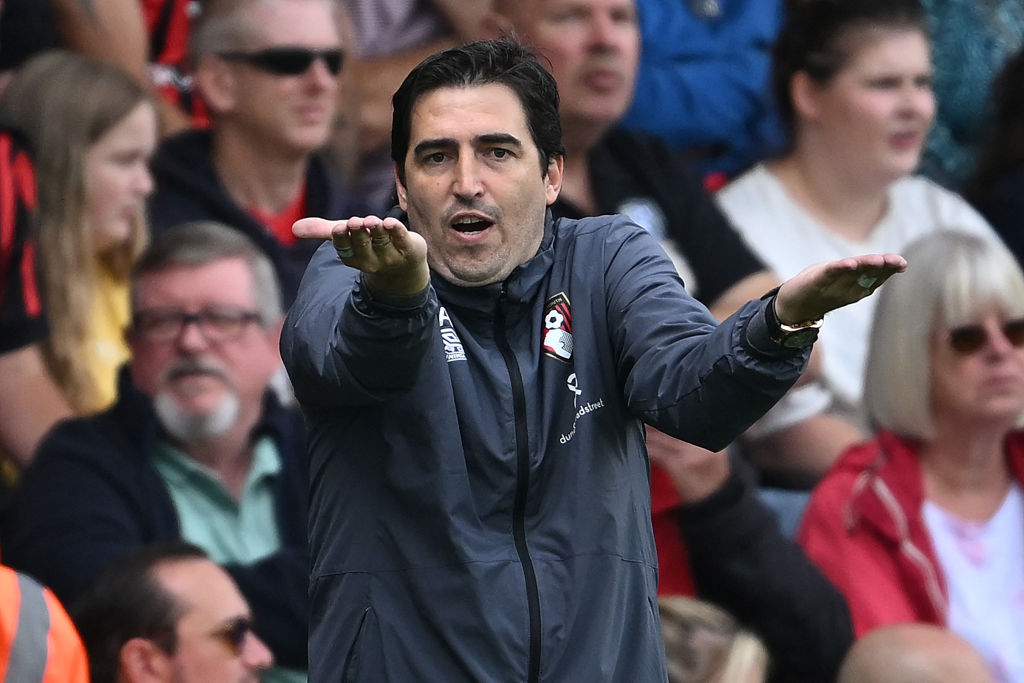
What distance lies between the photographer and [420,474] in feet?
9.00

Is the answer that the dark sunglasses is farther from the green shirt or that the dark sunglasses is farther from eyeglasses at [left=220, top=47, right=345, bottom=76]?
eyeglasses at [left=220, top=47, right=345, bottom=76]

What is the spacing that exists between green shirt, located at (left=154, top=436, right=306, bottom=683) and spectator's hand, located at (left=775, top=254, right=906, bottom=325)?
244cm

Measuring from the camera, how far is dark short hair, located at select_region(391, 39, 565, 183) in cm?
288

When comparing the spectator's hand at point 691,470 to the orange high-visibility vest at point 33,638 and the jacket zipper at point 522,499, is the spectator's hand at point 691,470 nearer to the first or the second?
the jacket zipper at point 522,499

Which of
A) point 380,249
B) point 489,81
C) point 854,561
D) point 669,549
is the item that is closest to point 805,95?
point 854,561

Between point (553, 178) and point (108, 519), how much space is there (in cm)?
196

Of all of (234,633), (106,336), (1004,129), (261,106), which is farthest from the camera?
(1004,129)

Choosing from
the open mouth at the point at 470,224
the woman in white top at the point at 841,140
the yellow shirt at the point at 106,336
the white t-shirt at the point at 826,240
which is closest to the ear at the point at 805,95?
the woman in white top at the point at 841,140

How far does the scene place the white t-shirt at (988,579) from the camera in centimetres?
489

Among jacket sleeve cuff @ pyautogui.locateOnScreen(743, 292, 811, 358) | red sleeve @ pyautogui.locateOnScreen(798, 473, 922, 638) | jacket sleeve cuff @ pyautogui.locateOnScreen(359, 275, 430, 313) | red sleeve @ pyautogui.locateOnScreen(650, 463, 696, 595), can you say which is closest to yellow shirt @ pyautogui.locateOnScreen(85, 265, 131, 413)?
red sleeve @ pyautogui.locateOnScreen(650, 463, 696, 595)

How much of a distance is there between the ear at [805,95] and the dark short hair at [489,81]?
11.1 feet

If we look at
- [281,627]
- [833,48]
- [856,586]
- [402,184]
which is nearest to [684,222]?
[833,48]

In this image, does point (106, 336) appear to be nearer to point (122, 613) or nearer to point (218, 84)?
point (218, 84)

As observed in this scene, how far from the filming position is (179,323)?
4871 mm
